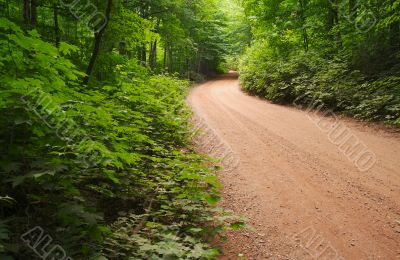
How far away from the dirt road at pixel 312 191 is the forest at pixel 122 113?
658mm

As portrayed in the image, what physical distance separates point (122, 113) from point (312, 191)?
4451 millimetres

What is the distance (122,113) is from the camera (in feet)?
19.7

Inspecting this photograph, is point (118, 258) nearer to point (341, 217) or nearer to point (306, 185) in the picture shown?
point (341, 217)

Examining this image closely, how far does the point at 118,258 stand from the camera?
10.2 ft

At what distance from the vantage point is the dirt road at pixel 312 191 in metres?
4.40

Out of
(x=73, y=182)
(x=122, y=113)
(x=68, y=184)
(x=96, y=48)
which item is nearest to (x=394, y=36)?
(x=96, y=48)

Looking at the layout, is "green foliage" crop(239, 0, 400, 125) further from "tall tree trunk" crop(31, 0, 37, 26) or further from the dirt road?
"tall tree trunk" crop(31, 0, 37, 26)

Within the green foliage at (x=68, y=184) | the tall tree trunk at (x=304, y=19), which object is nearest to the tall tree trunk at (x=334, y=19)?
the tall tree trunk at (x=304, y=19)

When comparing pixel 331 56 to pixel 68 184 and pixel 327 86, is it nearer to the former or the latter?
pixel 327 86

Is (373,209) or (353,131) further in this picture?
(353,131)

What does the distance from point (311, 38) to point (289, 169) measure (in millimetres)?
15095

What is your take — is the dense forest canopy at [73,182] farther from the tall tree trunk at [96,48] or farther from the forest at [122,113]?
the tall tree trunk at [96,48]

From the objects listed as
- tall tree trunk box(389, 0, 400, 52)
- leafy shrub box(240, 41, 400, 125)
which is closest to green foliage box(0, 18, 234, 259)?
leafy shrub box(240, 41, 400, 125)

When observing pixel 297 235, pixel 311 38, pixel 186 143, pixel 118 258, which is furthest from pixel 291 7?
pixel 118 258
